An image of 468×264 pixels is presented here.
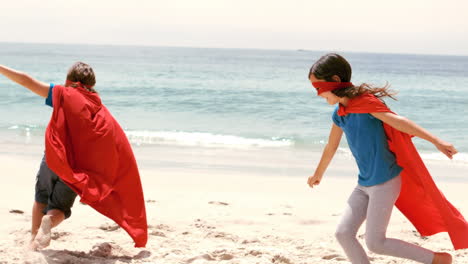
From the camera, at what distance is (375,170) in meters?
3.40

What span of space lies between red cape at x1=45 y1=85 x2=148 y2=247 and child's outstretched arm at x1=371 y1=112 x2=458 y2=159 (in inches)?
72.0

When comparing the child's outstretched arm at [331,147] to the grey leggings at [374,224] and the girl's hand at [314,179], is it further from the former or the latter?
the grey leggings at [374,224]

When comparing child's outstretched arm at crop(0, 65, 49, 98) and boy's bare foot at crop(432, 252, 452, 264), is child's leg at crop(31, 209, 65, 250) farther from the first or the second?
boy's bare foot at crop(432, 252, 452, 264)

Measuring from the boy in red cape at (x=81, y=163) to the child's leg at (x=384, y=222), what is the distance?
1685mm

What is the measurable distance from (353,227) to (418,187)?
50cm

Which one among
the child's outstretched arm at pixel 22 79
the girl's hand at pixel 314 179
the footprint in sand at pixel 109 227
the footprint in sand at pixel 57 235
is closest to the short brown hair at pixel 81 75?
the child's outstretched arm at pixel 22 79

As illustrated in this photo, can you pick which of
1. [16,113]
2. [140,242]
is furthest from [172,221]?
[16,113]

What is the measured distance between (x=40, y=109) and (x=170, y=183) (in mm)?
11557

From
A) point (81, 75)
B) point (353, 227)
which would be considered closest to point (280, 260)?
point (353, 227)

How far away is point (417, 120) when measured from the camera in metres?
19.0

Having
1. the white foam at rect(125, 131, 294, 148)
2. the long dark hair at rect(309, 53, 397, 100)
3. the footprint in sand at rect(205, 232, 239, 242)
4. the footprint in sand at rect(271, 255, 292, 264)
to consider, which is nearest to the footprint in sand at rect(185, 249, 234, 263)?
the footprint in sand at rect(271, 255, 292, 264)

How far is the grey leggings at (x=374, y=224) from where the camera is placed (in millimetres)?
3389

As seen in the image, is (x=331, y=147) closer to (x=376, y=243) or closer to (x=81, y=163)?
(x=376, y=243)

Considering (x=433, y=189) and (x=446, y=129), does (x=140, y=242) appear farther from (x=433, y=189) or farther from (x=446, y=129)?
(x=446, y=129)
